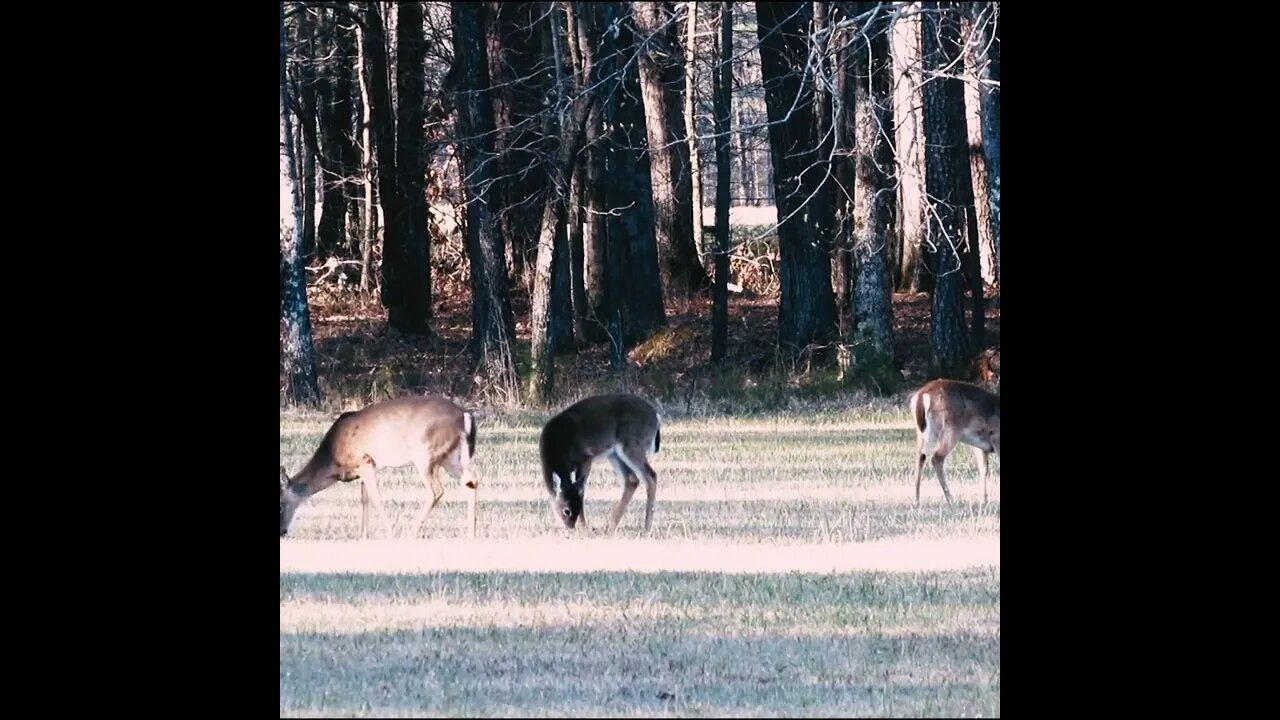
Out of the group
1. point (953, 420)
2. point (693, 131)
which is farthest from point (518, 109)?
point (953, 420)

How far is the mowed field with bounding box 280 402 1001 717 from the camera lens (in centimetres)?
946

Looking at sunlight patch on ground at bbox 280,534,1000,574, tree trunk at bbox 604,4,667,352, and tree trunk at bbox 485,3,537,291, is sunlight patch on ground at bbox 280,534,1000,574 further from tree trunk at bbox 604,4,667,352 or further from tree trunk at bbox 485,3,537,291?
tree trunk at bbox 604,4,667,352

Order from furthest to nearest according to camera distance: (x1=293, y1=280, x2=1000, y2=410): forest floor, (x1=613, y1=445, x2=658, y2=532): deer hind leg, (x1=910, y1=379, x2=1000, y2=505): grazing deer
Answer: (x1=293, y1=280, x2=1000, y2=410): forest floor < (x1=910, y1=379, x2=1000, y2=505): grazing deer < (x1=613, y1=445, x2=658, y2=532): deer hind leg

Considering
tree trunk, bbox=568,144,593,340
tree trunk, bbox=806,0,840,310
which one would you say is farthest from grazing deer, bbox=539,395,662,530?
tree trunk, bbox=568,144,593,340

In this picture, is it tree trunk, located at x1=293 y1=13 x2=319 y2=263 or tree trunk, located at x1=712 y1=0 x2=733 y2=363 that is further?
tree trunk, located at x1=293 y1=13 x2=319 y2=263

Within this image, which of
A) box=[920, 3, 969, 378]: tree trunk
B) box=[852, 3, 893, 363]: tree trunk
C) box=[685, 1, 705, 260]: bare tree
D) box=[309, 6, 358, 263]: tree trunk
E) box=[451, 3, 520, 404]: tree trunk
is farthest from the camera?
box=[309, 6, 358, 263]: tree trunk

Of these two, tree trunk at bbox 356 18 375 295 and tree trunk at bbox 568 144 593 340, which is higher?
tree trunk at bbox 356 18 375 295

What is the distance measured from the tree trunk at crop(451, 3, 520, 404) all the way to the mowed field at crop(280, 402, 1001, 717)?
8.88 meters

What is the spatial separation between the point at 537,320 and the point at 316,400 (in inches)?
126

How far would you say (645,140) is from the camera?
131 ft

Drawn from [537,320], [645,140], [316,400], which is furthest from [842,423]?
[645,140]

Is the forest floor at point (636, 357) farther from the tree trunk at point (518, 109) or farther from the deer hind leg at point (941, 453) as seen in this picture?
the deer hind leg at point (941, 453)

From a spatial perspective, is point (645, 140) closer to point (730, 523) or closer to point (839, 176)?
point (839, 176)
